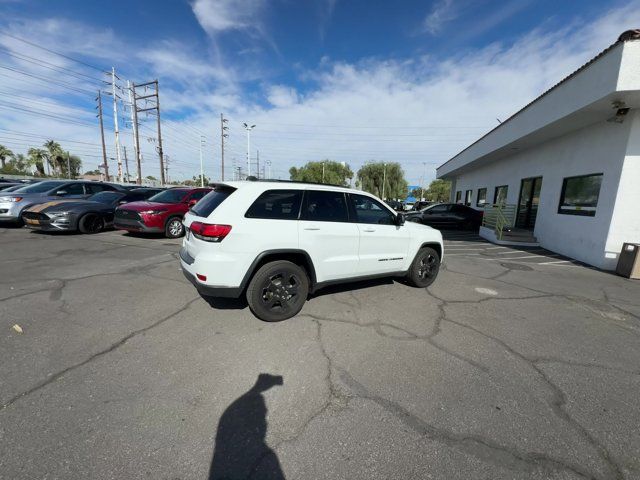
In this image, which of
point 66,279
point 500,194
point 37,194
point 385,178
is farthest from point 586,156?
point 385,178

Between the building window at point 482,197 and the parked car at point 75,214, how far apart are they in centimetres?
1916

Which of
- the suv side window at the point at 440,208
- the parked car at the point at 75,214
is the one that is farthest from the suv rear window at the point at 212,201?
the suv side window at the point at 440,208

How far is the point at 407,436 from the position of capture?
2062 mm

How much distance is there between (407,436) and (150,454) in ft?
5.79

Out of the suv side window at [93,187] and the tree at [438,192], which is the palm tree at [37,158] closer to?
the suv side window at [93,187]

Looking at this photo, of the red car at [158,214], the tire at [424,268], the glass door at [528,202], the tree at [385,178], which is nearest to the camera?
the tire at [424,268]

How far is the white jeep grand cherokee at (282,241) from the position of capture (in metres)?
3.35

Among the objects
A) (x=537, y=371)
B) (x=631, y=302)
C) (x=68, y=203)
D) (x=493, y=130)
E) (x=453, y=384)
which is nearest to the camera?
(x=453, y=384)

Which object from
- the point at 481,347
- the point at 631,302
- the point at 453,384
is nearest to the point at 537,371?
the point at 481,347

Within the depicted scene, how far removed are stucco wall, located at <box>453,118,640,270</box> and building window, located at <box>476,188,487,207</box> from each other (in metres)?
4.60

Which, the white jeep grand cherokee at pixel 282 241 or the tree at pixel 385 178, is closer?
the white jeep grand cherokee at pixel 282 241

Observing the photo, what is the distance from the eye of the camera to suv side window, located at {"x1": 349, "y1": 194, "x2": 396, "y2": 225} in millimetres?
4355

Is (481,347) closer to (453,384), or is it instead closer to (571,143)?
(453,384)

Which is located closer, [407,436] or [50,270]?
[407,436]
